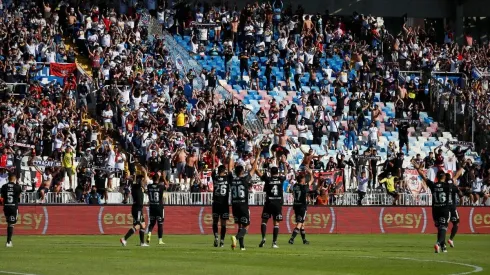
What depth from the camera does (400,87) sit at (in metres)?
57.2

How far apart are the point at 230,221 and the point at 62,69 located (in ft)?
38.1

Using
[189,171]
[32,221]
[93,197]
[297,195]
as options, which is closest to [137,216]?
[297,195]

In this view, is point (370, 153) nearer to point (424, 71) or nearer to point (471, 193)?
point (471, 193)

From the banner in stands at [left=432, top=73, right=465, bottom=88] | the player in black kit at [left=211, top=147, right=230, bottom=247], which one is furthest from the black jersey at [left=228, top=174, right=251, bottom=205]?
the banner in stands at [left=432, top=73, right=465, bottom=88]

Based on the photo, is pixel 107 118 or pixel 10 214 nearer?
pixel 10 214

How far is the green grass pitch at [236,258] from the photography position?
23.1 m

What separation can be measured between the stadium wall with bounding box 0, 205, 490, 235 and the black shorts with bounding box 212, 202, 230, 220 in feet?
30.5

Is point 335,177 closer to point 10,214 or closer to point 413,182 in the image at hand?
point 413,182

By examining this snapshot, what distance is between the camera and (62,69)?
1921 inches

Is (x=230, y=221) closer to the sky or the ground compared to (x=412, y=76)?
closer to the ground

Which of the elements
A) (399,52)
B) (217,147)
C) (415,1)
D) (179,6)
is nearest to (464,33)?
(415,1)

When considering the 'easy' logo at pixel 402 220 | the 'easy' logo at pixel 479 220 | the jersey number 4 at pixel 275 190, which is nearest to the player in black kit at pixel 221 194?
the jersey number 4 at pixel 275 190

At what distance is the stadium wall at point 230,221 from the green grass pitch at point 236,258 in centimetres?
235

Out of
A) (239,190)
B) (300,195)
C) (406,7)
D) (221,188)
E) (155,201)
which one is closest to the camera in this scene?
(239,190)
